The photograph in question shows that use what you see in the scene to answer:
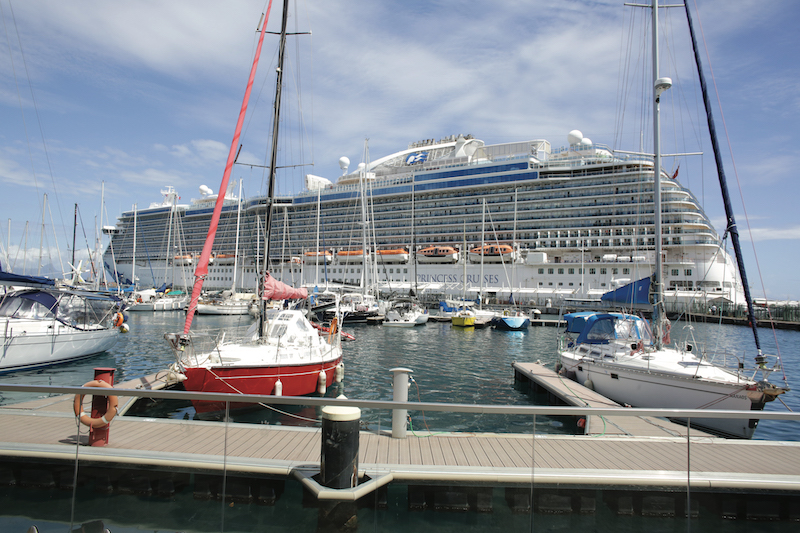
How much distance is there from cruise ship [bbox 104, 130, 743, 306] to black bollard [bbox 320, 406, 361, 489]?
32543 mm

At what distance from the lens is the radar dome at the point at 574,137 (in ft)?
180


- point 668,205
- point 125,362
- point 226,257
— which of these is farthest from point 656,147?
point 226,257

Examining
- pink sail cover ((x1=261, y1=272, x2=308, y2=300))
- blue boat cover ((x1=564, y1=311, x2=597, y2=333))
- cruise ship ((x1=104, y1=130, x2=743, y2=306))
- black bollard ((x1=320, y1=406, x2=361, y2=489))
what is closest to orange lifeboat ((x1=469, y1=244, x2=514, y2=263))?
cruise ship ((x1=104, y1=130, x2=743, y2=306))

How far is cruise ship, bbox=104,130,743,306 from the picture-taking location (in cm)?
4394

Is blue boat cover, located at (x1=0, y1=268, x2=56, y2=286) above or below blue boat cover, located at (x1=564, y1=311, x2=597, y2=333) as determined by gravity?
above

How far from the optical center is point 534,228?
5266 cm

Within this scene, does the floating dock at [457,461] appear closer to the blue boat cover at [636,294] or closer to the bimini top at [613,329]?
the bimini top at [613,329]

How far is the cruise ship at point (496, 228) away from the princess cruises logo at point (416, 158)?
0.60 ft

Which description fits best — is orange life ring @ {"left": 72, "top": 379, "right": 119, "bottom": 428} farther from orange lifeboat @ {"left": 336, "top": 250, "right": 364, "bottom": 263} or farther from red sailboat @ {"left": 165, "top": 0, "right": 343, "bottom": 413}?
orange lifeboat @ {"left": 336, "top": 250, "right": 364, "bottom": 263}

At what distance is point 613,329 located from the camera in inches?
528

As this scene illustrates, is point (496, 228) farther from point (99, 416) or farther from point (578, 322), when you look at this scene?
point (99, 416)

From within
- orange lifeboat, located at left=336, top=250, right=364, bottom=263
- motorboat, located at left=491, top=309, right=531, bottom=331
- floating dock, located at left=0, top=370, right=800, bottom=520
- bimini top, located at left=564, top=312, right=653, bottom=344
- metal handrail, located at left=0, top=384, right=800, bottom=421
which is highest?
orange lifeboat, located at left=336, top=250, right=364, bottom=263

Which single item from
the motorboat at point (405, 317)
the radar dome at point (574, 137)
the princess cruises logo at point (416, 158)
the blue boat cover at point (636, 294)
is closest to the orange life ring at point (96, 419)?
the blue boat cover at point (636, 294)

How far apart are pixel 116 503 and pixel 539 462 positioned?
12.9 ft
